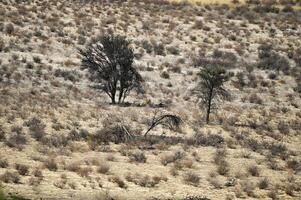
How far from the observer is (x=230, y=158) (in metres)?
23.3

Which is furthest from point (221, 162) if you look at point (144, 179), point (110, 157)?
point (144, 179)

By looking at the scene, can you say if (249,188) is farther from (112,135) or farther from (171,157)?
(112,135)

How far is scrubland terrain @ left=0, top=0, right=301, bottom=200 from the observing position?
62.6ft

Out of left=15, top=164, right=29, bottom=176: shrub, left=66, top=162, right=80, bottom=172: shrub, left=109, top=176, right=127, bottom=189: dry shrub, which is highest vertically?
left=15, top=164, right=29, bottom=176: shrub

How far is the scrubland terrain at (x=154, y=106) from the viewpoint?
19.1 metres

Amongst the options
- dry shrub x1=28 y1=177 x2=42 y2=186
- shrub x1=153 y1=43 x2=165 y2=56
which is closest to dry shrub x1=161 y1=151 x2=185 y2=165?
dry shrub x1=28 y1=177 x2=42 y2=186

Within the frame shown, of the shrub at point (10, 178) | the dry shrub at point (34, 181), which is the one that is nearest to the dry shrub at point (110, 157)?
the dry shrub at point (34, 181)

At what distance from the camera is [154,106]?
111 feet

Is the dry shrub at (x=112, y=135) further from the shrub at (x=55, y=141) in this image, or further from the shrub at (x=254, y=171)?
the shrub at (x=254, y=171)

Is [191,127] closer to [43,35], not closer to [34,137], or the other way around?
[34,137]

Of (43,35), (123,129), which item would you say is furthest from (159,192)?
(43,35)

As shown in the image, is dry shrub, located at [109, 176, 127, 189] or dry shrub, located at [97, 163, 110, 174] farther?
dry shrub, located at [97, 163, 110, 174]

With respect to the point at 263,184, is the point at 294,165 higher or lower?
lower

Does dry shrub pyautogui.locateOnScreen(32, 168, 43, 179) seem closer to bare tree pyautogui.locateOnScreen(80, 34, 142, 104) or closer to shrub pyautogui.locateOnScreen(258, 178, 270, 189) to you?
shrub pyautogui.locateOnScreen(258, 178, 270, 189)
